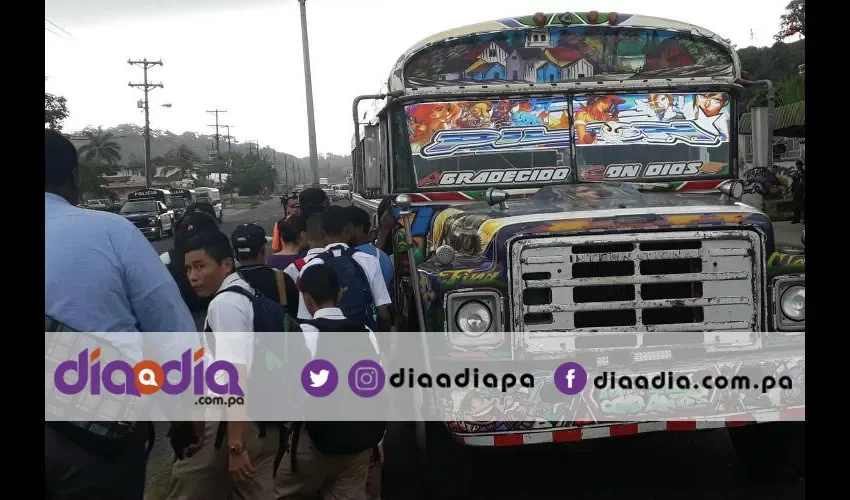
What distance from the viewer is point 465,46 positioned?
6.09 m

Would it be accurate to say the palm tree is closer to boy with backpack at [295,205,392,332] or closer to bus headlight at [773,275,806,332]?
boy with backpack at [295,205,392,332]

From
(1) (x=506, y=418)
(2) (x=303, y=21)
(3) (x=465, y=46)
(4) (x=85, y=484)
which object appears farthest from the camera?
(2) (x=303, y=21)

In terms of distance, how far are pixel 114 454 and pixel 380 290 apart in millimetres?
2513

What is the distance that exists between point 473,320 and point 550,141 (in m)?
1.91

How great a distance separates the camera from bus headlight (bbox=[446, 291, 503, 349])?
4492 mm

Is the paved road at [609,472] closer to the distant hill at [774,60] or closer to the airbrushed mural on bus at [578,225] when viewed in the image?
the airbrushed mural on bus at [578,225]

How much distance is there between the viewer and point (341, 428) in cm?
376

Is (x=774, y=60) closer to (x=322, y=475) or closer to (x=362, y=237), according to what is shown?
(x=362, y=237)

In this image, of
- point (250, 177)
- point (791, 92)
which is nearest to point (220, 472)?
point (791, 92)

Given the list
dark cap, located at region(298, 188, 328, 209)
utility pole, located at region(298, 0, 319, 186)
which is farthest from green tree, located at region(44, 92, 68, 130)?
dark cap, located at region(298, 188, 328, 209)

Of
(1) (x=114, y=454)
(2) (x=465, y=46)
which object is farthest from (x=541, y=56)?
(1) (x=114, y=454)

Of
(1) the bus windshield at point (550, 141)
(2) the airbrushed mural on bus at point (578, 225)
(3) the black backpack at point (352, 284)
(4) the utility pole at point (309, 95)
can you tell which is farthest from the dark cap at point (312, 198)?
(4) the utility pole at point (309, 95)

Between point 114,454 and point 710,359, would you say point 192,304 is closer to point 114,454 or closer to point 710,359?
point 114,454
